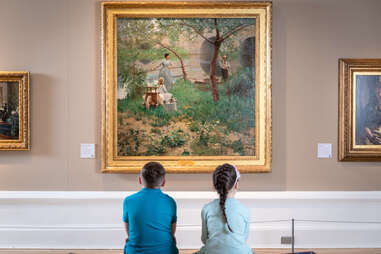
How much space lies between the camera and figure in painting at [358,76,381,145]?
15.5ft

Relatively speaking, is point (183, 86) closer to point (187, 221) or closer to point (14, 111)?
point (187, 221)


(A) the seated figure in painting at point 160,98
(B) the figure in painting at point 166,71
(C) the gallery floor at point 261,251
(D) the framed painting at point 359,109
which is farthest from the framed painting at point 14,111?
(D) the framed painting at point 359,109

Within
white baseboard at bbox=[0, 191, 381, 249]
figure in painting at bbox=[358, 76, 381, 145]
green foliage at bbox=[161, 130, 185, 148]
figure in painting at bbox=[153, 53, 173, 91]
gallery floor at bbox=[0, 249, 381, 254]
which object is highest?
figure in painting at bbox=[153, 53, 173, 91]

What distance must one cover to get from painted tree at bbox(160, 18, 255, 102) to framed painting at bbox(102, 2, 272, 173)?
14 millimetres

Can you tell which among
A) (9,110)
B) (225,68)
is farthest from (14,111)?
(225,68)

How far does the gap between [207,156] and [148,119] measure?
97 cm

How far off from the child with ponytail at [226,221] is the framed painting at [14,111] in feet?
10.3

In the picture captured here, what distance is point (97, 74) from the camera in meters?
4.78

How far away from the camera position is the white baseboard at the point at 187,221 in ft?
15.6

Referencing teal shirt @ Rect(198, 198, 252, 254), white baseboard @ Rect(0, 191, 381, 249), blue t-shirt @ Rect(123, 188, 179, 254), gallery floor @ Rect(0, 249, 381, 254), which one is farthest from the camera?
white baseboard @ Rect(0, 191, 381, 249)

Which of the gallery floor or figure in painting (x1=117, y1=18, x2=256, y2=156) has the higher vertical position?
figure in painting (x1=117, y1=18, x2=256, y2=156)

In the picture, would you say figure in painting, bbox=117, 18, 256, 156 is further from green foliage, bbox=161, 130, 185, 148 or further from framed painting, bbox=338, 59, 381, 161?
framed painting, bbox=338, 59, 381, 161

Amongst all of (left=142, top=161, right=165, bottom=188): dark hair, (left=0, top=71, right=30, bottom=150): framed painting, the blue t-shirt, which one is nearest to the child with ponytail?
the blue t-shirt

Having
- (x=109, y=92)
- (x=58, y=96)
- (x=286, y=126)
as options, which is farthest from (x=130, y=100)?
(x=286, y=126)
